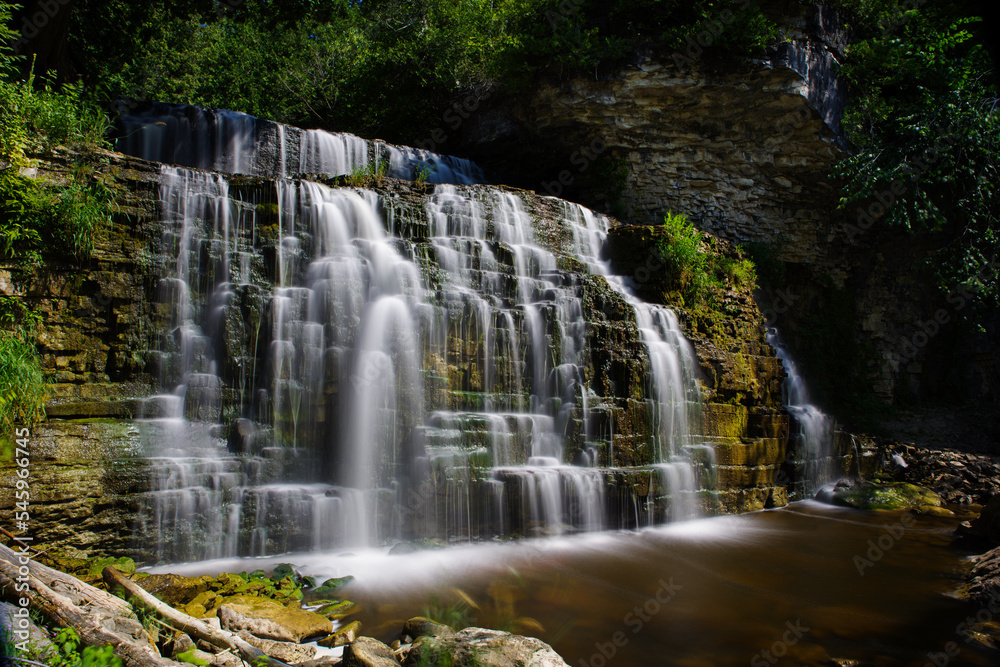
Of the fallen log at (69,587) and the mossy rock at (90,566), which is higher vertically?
the fallen log at (69,587)

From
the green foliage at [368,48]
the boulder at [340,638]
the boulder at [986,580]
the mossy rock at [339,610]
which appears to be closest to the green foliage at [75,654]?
the boulder at [340,638]

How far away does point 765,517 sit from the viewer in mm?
8805

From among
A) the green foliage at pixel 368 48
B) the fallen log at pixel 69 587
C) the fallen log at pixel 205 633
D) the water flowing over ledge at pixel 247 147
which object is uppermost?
the green foliage at pixel 368 48

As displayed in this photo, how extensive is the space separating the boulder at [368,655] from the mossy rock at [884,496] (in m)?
8.98

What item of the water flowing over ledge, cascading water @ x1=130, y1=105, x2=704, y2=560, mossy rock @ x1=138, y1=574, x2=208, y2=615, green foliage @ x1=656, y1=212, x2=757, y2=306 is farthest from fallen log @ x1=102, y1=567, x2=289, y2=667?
green foliage @ x1=656, y1=212, x2=757, y2=306

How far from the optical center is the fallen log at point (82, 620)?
2930 millimetres

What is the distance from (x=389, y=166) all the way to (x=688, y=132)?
725 centimetres

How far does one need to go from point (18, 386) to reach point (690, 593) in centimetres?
648

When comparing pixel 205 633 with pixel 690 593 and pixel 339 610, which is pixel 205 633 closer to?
pixel 339 610

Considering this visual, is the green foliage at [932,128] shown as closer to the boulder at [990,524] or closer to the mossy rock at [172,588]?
the boulder at [990,524]

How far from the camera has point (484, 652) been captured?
3.57m

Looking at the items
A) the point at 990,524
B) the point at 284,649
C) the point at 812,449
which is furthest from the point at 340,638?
the point at 812,449

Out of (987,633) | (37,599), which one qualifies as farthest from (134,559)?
(987,633)

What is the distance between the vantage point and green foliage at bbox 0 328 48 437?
5.17 m
